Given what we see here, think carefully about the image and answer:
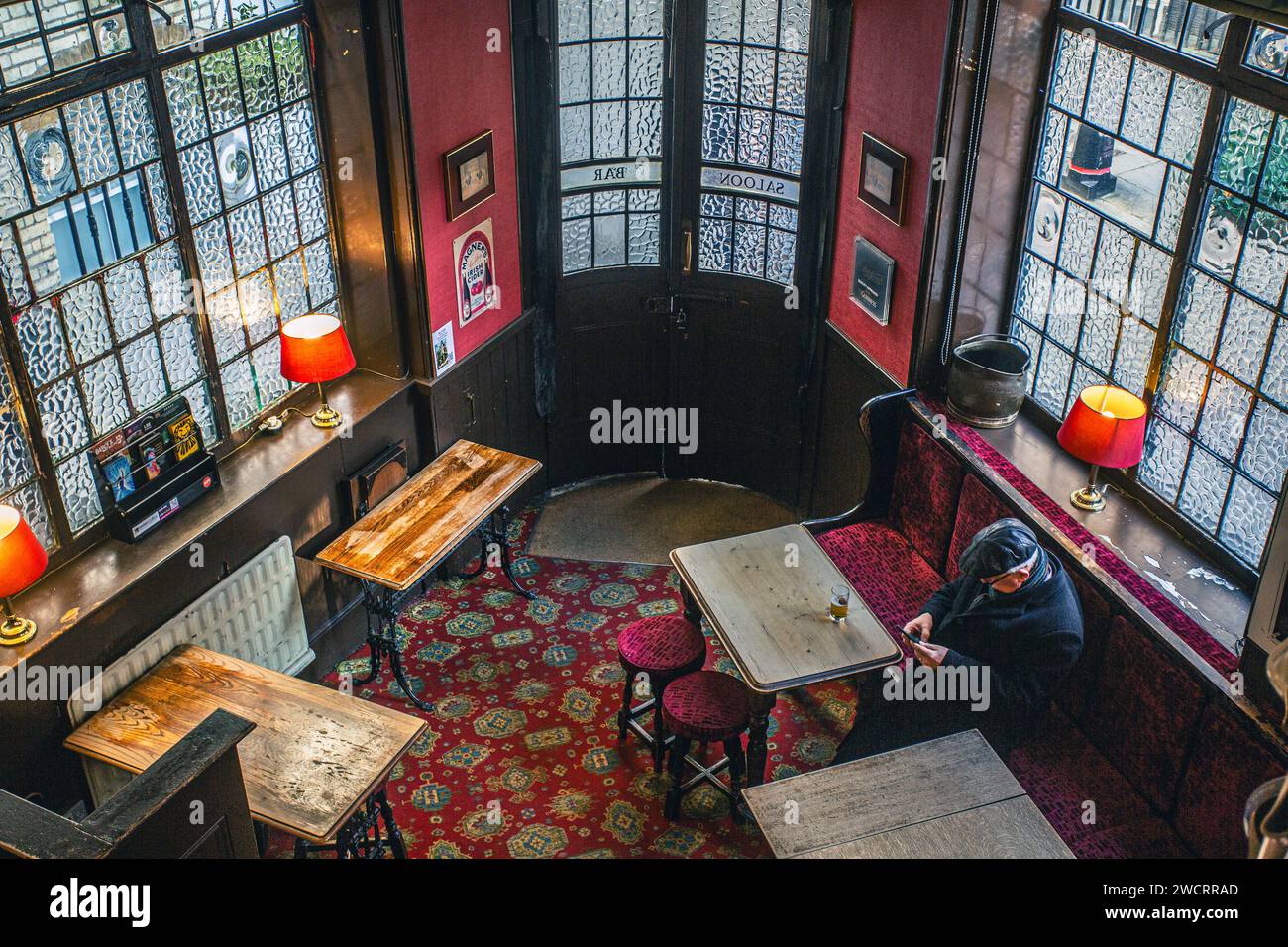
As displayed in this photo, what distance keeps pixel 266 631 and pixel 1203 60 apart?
479 centimetres

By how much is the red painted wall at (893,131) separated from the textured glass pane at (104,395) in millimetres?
3779

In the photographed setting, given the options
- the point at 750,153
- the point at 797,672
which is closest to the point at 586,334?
the point at 750,153

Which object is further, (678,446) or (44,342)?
(678,446)

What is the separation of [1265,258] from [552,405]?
4229mm

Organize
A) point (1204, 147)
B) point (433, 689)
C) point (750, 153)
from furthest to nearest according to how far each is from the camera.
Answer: point (750, 153), point (433, 689), point (1204, 147)

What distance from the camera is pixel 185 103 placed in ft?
16.3

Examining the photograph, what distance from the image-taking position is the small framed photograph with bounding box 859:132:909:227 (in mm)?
5879

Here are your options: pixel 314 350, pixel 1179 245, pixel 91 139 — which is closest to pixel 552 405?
pixel 314 350

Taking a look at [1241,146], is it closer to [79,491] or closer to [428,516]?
[428,516]

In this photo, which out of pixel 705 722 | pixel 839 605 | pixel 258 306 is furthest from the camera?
pixel 258 306

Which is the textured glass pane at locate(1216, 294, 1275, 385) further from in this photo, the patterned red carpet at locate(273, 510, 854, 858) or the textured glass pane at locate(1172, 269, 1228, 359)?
the patterned red carpet at locate(273, 510, 854, 858)

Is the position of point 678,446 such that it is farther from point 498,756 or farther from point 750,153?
point 498,756

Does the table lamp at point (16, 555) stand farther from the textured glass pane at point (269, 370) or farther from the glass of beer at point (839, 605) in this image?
the glass of beer at point (839, 605)

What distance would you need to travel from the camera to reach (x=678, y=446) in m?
7.95
